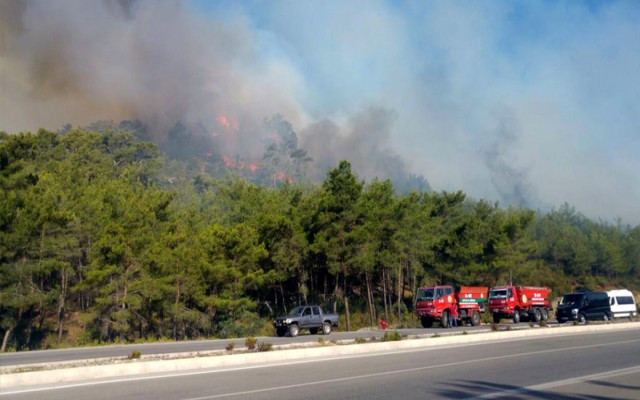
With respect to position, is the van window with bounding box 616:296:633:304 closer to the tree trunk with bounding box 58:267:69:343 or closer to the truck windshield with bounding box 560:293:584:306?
the truck windshield with bounding box 560:293:584:306

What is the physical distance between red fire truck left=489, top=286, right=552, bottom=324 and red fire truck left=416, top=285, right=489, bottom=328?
269 centimetres

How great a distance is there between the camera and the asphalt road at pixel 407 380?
12.9m

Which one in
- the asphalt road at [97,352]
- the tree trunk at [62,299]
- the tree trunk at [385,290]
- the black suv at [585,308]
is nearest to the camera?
the asphalt road at [97,352]

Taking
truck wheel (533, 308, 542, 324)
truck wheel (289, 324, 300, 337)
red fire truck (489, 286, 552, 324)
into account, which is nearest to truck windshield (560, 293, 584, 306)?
red fire truck (489, 286, 552, 324)

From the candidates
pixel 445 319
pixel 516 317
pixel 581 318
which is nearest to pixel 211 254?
pixel 445 319

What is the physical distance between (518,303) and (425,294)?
953cm

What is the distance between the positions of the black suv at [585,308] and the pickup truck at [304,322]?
679 inches

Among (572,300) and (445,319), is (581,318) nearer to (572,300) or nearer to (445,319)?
(572,300)

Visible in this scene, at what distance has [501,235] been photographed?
64.1 meters

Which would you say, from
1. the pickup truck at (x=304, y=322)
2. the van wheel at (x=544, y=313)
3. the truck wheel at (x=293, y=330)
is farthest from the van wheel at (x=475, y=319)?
the truck wheel at (x=293, y=330)

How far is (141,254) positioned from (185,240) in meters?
3.43

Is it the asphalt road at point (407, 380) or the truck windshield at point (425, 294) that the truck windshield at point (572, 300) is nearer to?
the truck windshield at point (425, 294)

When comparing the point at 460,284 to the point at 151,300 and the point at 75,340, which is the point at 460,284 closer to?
the point at 151,300

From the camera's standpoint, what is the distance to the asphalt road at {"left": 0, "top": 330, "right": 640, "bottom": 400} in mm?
12852
